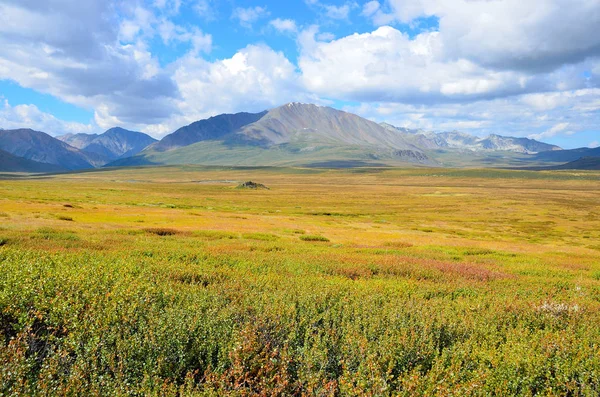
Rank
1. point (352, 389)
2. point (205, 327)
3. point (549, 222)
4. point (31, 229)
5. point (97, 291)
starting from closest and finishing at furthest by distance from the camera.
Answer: point (352, 389)
point (205, 327)
point (97, 291)
point (31, 229)
point (549, 222)

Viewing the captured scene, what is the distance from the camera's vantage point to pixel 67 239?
78.1 ft

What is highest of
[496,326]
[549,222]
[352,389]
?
[352,389]

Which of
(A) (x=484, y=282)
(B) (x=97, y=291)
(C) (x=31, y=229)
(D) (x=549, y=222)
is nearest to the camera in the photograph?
(B) (x=97, y=291)

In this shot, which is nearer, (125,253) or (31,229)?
(125,253)

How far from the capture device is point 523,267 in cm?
2498

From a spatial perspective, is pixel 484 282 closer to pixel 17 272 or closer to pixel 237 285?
pixel 237 285

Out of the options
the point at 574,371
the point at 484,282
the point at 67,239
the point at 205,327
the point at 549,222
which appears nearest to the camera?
the point at 574,371

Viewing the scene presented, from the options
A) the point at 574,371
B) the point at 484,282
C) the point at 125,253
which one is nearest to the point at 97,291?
the point at 125,253

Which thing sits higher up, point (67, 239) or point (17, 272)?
point (17, 272)

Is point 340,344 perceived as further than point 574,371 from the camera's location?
Yes

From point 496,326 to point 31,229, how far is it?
98.6ft

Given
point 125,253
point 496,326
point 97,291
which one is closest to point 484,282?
point 496,326

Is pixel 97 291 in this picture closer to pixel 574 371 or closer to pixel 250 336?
pixel 250 336

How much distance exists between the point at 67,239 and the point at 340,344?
863 inches
